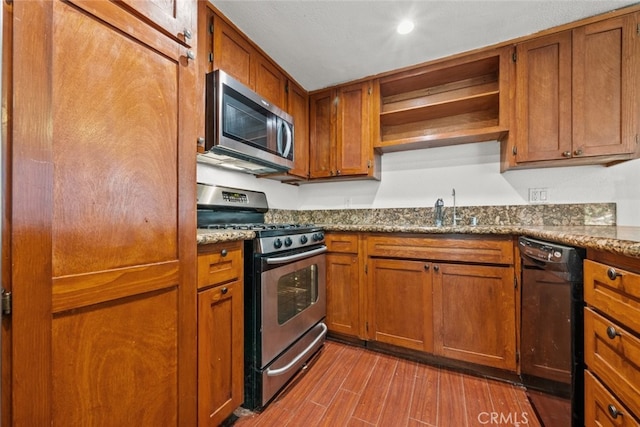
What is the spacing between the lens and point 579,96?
1.64 m

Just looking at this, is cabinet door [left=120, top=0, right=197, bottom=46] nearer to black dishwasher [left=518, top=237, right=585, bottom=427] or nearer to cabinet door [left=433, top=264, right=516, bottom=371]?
black dishwasher [left=518, top=237, right=585, bottom=427]

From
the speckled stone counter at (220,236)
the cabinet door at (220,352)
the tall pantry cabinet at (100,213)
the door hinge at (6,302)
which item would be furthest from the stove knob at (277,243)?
the door hinge at (6,302)

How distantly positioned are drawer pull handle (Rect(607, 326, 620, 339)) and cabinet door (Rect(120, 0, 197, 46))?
174 centimetres

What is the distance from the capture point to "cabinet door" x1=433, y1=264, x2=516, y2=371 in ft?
5.15

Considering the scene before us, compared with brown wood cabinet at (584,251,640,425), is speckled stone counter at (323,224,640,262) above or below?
above

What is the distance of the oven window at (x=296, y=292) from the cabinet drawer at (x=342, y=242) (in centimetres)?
24

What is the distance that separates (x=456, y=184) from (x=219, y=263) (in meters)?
2.04

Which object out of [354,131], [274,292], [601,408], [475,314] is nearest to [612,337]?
[601,408]

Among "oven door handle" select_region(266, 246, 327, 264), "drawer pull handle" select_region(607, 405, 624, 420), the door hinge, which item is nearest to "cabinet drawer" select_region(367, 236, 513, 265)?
"oven door handle" select_region(266, 246, 327, 264)

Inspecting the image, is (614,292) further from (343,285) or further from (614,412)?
(343,285)

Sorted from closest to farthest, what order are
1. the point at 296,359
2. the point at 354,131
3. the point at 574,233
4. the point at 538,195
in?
1. the point at 574,233
2. the point at 296,359
3. the point at 538,195
4. the point at 354,131

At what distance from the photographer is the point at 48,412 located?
62 centimetres

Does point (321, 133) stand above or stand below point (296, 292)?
above

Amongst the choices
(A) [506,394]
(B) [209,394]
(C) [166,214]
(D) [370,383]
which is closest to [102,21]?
(C) [166,214]
